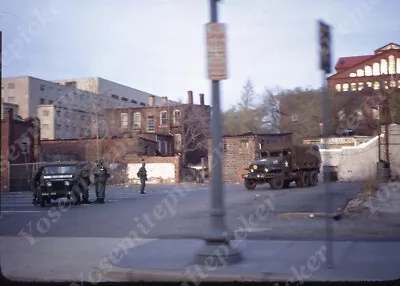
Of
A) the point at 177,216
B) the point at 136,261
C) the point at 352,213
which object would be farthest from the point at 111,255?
the point at 352,213

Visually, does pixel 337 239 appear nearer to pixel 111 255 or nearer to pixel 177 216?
pixel 111 255

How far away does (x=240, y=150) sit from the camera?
140 feet

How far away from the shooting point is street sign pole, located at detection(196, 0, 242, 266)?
824 cm

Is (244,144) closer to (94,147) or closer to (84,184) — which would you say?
(94,147)

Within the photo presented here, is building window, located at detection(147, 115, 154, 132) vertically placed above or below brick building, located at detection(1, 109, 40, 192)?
above

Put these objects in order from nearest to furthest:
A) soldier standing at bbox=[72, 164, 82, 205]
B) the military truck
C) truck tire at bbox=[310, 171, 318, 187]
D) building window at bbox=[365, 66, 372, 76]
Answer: soldier standing at bbox=[72, 164, 82, 205], the military truck, truck tire at bbox=[310, 171, 318, 187], building window at bbox=[365, 66, 372, 76]

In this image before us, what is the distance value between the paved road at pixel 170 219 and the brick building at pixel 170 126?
32665 millimetres

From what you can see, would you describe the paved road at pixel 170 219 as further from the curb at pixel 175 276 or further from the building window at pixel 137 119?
the building window at pixel 137 119

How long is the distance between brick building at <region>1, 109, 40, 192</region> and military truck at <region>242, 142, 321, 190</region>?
14962 millimetres

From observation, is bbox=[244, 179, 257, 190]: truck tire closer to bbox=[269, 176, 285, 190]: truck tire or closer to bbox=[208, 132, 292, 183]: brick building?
bbox=[269, 176, 285, 190]: truck tire

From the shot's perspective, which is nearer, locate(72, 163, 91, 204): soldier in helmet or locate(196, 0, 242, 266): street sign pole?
locate(196, 0, 242, 266): street sign pole

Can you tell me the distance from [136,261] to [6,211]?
505 inches

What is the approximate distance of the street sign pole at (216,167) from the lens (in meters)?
8.24

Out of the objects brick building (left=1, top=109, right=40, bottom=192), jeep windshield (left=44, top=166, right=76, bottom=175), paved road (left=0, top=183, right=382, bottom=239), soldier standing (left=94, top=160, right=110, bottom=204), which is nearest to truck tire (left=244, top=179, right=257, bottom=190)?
paved road (left=0, top=183, right=382, bottom=239)
